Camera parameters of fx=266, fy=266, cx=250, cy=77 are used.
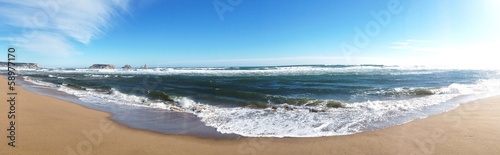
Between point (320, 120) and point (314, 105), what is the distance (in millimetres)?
3157

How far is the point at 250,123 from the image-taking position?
7.27 metres

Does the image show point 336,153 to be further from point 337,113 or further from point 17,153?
point 17,153

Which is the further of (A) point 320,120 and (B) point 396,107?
(B) point 396,107

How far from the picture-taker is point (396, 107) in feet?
31.6

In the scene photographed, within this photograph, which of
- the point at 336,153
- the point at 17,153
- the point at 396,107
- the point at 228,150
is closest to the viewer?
the point at 17,153

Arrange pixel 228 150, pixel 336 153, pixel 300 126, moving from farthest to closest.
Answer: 1. pixel 300 126
2. pixel 228 150
3. pixel 336 153

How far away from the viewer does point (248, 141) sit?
5453 mm

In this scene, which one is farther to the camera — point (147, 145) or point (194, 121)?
point (194, 121)

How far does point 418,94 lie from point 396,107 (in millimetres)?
5562

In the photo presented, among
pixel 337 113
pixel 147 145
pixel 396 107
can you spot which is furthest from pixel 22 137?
pixel 396 107

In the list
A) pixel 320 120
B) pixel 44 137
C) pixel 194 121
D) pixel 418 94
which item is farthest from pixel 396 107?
pixel 44 137

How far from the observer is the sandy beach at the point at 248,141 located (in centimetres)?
454

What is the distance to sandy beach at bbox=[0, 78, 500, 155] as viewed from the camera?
14.9 ft

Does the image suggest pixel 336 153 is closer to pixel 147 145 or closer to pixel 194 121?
pixel 147 145
